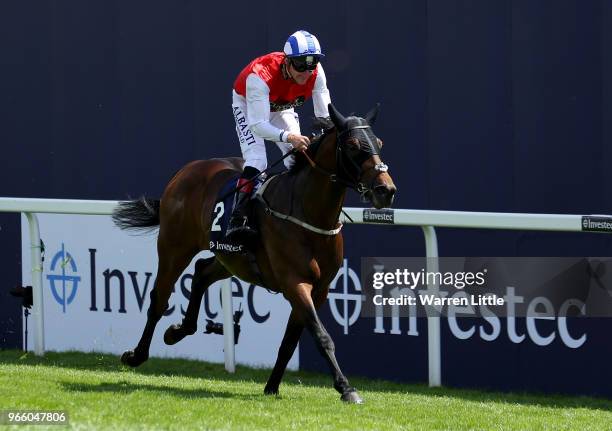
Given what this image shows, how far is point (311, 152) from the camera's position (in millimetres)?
7246

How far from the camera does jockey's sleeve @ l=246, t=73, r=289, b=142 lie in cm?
725

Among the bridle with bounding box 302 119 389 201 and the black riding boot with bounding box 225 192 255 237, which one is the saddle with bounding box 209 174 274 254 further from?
the bridle with bounding box 302 119 389 201

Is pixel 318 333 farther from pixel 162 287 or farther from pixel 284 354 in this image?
pixel 162 287

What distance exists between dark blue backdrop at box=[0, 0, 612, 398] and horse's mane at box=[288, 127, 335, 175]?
1451mm

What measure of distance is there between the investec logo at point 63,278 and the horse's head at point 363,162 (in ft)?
13.1

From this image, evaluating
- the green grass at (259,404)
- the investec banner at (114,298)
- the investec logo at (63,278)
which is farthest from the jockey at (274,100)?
the investec logo at (63,278)

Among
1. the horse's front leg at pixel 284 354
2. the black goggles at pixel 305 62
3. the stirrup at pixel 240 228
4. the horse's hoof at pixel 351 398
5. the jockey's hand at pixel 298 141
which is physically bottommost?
the horse's hoof at pixel 351 398

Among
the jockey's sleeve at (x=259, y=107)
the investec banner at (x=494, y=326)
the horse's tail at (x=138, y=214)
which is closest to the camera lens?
the jockey's sleeve at (x=259, y=107)

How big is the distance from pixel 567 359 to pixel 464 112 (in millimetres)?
1774

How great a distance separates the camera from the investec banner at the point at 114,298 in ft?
30.8

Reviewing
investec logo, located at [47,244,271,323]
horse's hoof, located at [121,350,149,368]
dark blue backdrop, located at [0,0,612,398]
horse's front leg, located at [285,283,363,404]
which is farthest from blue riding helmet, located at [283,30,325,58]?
investec logo, located at [47,244,271,323]

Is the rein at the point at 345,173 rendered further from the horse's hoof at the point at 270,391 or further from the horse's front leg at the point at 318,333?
the horse's hoof at the point at 270,391

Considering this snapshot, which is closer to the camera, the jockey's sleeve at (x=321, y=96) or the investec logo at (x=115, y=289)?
the jockey's sleeve at (x=321, y=96)

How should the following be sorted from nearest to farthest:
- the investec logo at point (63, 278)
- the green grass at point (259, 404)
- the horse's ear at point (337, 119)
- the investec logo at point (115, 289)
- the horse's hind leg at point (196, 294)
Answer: the green grass at point (259, 404), the horse's ear at point (337, 119), the horse's hind leg at point (196, 294), the investec logo at point (115, 289), the investec logo at point (63, 278)
